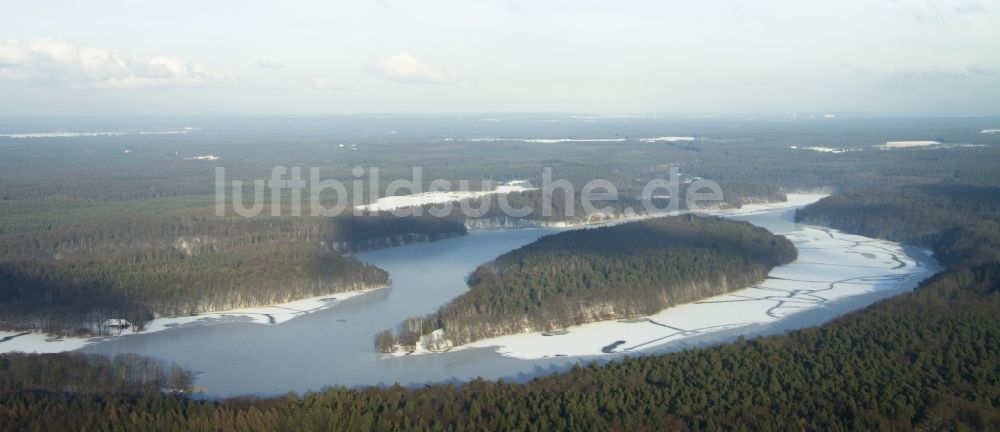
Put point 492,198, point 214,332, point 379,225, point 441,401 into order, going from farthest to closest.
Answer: point 492,198 < point 379,225 < point 214,332 < point 441,401

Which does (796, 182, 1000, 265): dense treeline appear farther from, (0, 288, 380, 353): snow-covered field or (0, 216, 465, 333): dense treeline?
(0, 288, 380, 353): snow-covered field

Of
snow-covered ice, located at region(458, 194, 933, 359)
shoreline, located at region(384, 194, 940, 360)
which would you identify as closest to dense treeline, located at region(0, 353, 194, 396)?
shoreline, located at region(384, 194, 940, 360)

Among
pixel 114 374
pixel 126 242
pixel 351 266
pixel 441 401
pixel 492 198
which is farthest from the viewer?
pixel 492 198

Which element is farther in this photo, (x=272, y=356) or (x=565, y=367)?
(x=272, y=356)

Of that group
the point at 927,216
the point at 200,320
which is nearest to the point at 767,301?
the point at 200,320

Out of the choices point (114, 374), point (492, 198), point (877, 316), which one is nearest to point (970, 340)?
point (877, 316)

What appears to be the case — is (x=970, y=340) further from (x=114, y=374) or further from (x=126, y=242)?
(x=126, y=242)
